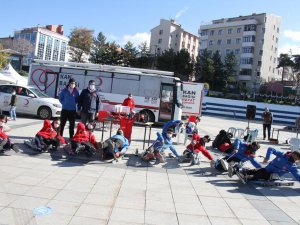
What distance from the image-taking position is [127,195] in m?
6.63

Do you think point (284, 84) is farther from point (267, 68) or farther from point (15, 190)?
point (15, 190)

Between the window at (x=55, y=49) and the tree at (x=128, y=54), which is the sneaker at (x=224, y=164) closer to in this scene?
the tree at (x=128, y=54)

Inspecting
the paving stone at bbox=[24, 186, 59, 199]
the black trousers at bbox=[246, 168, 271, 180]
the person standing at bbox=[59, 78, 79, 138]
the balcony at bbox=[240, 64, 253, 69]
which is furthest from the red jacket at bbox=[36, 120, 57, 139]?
the balcony at bbox=[240, 64, 253, 69]

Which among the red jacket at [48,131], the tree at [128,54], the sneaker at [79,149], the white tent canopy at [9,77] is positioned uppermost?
the tree at [128,54]

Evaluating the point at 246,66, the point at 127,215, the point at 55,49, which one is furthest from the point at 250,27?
the point at 127,215

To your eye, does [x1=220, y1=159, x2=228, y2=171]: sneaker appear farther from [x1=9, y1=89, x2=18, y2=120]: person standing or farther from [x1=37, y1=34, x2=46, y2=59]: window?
[x1=37, y1=34, x2=46, y2=59]: window

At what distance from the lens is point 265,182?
8.62m

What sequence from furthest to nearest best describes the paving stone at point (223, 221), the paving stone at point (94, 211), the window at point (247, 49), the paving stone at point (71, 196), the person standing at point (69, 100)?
1. the window at point (247, 49)
2. the person standing at point (69, 100)
3. the paving stone at point (71, 196)
4. the paving stone at point (223, 221)
5. the paving stone at point (94, 211)

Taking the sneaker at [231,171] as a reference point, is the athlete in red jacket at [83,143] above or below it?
above

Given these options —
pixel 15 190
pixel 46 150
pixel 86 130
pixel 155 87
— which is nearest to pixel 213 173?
pixel 86 130

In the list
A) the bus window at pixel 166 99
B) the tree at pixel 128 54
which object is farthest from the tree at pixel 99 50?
the bus window at pixel 166 99

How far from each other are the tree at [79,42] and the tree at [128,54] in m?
9.43

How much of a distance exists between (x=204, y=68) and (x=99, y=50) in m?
20.8

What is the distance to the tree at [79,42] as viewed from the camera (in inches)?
2945
